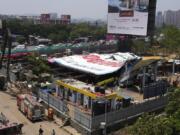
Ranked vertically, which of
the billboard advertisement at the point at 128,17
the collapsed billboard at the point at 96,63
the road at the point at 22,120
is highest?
the billboard advertisement at the point at 128,17

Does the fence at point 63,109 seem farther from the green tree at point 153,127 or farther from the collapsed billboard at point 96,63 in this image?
the collapsed billboard at point 96,63

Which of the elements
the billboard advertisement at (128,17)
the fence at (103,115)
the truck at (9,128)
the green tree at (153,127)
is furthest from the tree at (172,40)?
the green tree at (153,127)

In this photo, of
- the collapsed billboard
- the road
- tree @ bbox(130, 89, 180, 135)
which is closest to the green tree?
tree @ bbox(130, 89, 180, 135)

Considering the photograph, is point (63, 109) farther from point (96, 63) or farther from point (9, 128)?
point (96, 63)

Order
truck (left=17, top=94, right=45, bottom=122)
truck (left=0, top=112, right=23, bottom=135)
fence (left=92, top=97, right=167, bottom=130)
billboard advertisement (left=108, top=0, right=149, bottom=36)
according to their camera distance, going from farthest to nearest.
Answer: billboard advertisement (left=108, top=0, right=149, bottom=36) < truck (left=17, top=94, right=45, bottom=122) < fence (left=92, top=97, right=167, bottom=130) < truck (left=0, top=112, right=23, bottom=135)

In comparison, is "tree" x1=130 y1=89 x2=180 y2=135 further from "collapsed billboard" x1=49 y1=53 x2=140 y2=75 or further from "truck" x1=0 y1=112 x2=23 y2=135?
"collapsed billboard" x1=49 y1=53 x2=140 y2=75
